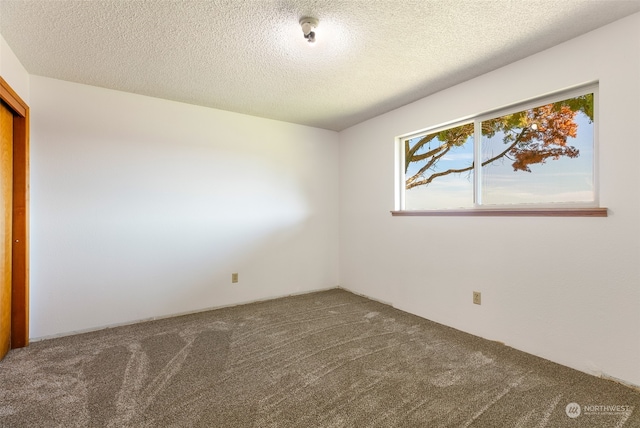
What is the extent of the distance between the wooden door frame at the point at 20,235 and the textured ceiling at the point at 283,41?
1.81 ft

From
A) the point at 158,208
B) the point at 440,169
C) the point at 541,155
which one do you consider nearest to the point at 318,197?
the point at 440,169

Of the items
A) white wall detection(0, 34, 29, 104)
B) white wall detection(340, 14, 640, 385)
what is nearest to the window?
white wall detection(340, 14, 640, 385)

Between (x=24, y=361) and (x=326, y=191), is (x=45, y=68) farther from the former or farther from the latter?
(x=326, y=191)

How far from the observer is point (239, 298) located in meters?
3.50

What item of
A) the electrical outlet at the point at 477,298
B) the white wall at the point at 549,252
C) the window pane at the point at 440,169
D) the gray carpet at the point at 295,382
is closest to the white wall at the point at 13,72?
the gray carpet at the point at 295,382

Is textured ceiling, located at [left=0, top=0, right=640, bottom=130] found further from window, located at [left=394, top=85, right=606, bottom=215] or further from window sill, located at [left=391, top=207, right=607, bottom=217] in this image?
window sill, located at [left=391, top=207, right=607, bottom=217]

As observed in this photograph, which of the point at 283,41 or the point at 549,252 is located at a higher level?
the point at 283,41

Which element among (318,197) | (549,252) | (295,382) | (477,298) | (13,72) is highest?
(13,72)

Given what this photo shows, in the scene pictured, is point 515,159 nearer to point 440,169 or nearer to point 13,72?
point 440,169

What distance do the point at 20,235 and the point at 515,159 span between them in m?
4.05

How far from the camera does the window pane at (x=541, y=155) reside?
206cm

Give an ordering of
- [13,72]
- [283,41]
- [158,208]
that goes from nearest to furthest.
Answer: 1. [283,41]
2. [13,72]
3. [158,208]

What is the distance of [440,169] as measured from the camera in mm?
3080

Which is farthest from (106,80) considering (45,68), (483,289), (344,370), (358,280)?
(483,289)
